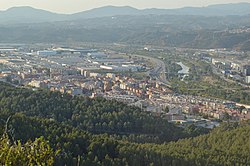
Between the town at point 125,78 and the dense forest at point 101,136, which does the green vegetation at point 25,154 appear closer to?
the dense forest at point 101,136

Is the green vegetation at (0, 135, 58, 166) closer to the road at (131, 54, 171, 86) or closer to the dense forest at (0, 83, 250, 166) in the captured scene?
the dense forest at (0, 83, 250, 166)

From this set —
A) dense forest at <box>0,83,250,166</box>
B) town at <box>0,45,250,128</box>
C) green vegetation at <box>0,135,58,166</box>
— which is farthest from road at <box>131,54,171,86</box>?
green vegetation at <box>0,135,58,166</box>

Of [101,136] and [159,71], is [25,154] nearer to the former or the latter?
[101,136]

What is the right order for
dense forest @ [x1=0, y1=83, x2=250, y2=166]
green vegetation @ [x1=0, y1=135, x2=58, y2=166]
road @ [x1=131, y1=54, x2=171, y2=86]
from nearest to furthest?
green vegetation @ [x1=0, y1=135, x2=58, y2=166], dense forest @ [x1=0, y1=83, x2=250, y2=166], road @ [x1=131, y1=54, x2=171, y2=86]

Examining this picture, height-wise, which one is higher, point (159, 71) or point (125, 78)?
point (125, 78)

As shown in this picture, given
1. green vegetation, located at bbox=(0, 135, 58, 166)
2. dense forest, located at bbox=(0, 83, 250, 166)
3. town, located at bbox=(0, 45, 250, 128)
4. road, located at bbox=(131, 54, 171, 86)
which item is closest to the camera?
green vegetation, located at bbox=(0, 135, 58, 166)

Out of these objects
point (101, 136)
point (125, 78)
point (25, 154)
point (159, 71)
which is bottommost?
point (159, 71)

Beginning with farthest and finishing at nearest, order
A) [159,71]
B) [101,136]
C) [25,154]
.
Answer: [159,71] → [101,136] → [25,154]

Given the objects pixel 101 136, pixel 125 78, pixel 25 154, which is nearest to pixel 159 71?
pixel 125 78

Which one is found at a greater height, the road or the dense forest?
the dense forest
